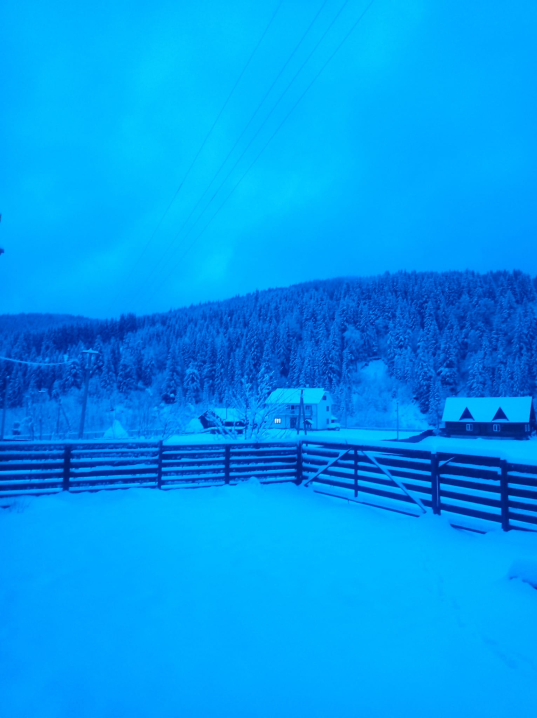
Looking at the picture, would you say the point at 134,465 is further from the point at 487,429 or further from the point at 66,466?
Result: the point at 487,429

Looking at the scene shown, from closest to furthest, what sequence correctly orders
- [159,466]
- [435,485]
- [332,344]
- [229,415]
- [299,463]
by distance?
[435,485], [159,466], [299,463], [229,415], [332,344]

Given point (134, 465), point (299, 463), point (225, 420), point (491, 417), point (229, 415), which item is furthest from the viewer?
point (491, 417)

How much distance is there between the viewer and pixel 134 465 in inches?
373

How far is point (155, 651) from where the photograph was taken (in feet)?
10.7

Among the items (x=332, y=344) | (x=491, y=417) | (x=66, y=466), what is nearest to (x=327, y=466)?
(x=66, y=466)

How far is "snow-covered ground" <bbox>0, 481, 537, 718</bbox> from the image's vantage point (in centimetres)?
275

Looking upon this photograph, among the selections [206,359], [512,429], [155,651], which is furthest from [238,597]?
[206,359]

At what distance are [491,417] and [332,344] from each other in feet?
100

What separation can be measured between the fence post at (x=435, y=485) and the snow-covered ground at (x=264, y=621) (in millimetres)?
535

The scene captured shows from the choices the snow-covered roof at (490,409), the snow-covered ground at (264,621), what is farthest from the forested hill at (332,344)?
the snow-covered ground at (264,621)

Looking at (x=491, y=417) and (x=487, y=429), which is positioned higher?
(x=491, y=417)

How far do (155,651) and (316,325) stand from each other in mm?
82368

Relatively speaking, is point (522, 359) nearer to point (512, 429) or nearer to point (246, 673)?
point (512, 429)

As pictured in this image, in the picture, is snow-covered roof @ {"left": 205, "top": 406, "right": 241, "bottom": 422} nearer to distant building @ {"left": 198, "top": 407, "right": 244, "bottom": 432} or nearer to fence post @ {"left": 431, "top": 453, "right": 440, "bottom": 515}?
distant building @ {"left": 198, "top": 407, "right": 244, "bottom": 432}
